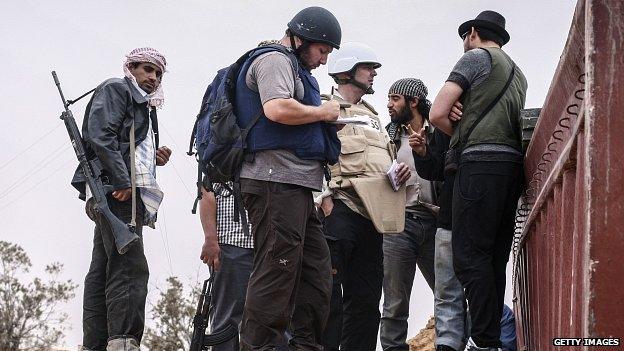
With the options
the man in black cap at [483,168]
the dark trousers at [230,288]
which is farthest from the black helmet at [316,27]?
the dark trousers at [230,288]

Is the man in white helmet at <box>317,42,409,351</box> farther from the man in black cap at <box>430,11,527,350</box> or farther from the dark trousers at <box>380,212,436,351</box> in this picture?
the man in black cap at <box>430,11,527,350</box>

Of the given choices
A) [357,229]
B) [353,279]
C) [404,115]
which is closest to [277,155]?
[357,229]

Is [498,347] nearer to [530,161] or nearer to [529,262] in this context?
[529,262]

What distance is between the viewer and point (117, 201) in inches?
261

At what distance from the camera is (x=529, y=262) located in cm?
531

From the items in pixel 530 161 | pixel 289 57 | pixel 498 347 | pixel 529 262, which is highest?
pixel 289 57

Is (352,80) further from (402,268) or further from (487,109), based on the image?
(487,109)

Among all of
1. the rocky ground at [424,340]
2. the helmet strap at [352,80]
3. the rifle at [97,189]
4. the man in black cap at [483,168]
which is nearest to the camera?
the man in black cap at [483,168]

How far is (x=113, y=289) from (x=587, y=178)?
13.0ft

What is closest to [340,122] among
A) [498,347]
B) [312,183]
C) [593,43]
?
[312,183]

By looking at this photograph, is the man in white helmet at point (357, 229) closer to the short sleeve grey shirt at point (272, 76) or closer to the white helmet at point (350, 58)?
the white helmet at point (350, 58)

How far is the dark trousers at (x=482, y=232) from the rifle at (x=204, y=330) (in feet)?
5.47

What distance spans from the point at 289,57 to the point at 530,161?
1.37 meters

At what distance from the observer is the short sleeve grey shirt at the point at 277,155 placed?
5.23 m
